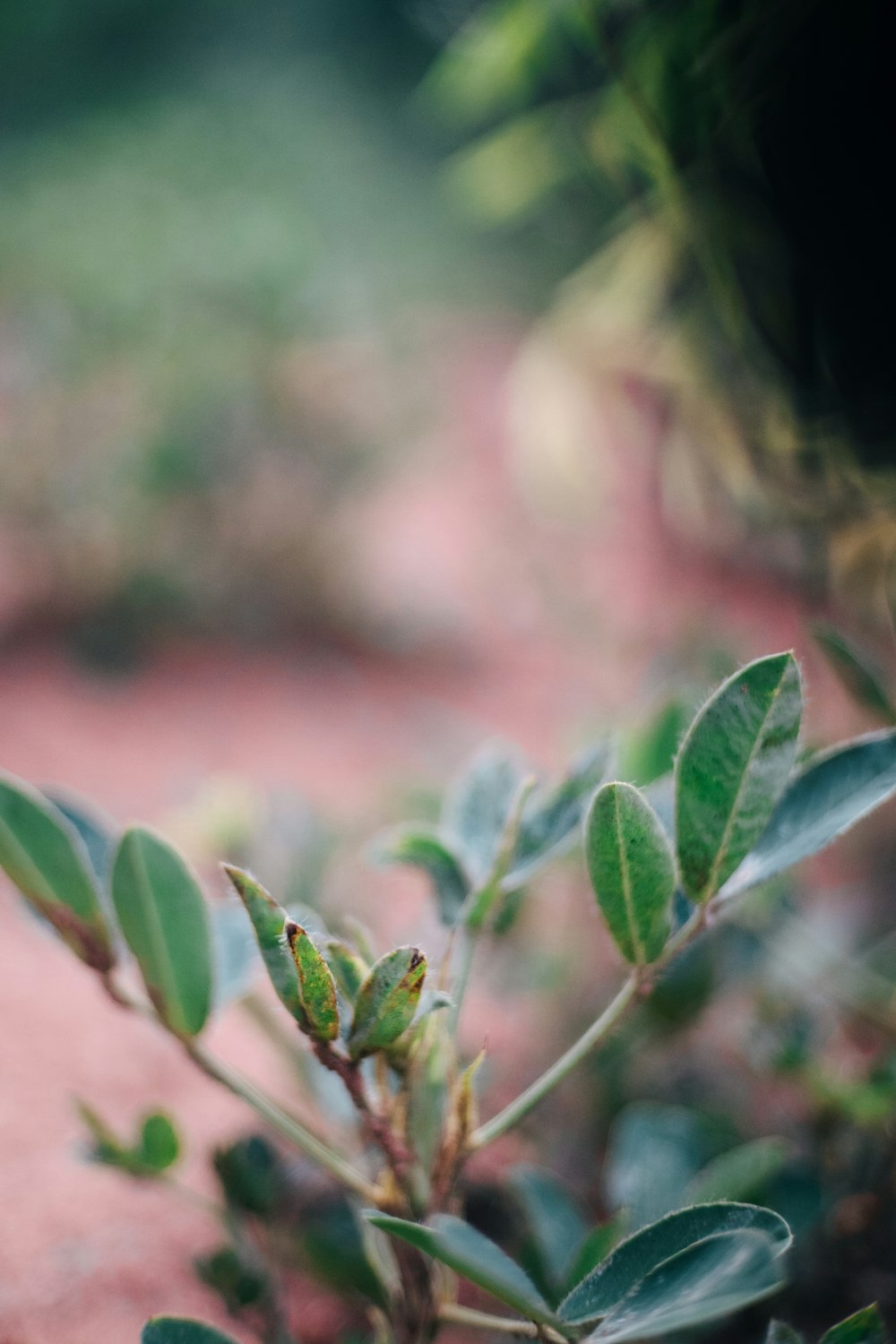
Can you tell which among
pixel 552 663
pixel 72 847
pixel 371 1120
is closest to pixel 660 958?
pixel 371 1120

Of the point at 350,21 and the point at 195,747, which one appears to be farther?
the point at 350,21

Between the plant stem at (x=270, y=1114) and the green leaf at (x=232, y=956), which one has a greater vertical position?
the green leaf at (x=232, y=956)

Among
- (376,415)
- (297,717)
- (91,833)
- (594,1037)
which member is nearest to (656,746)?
(594,1037)

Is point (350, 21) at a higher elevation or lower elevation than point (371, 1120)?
higher

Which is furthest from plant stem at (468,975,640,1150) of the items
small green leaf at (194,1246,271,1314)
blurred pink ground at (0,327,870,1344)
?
blurred pink ground at (0,327,870,1344)

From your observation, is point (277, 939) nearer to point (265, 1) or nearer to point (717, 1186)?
point (717, 1186)

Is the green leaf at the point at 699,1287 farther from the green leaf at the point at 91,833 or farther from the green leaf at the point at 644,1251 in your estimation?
the green leaf at the point at 91,833

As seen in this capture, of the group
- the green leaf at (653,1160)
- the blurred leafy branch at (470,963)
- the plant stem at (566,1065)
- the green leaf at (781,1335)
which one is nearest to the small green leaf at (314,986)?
the blurred leafy branch at (470,963)
